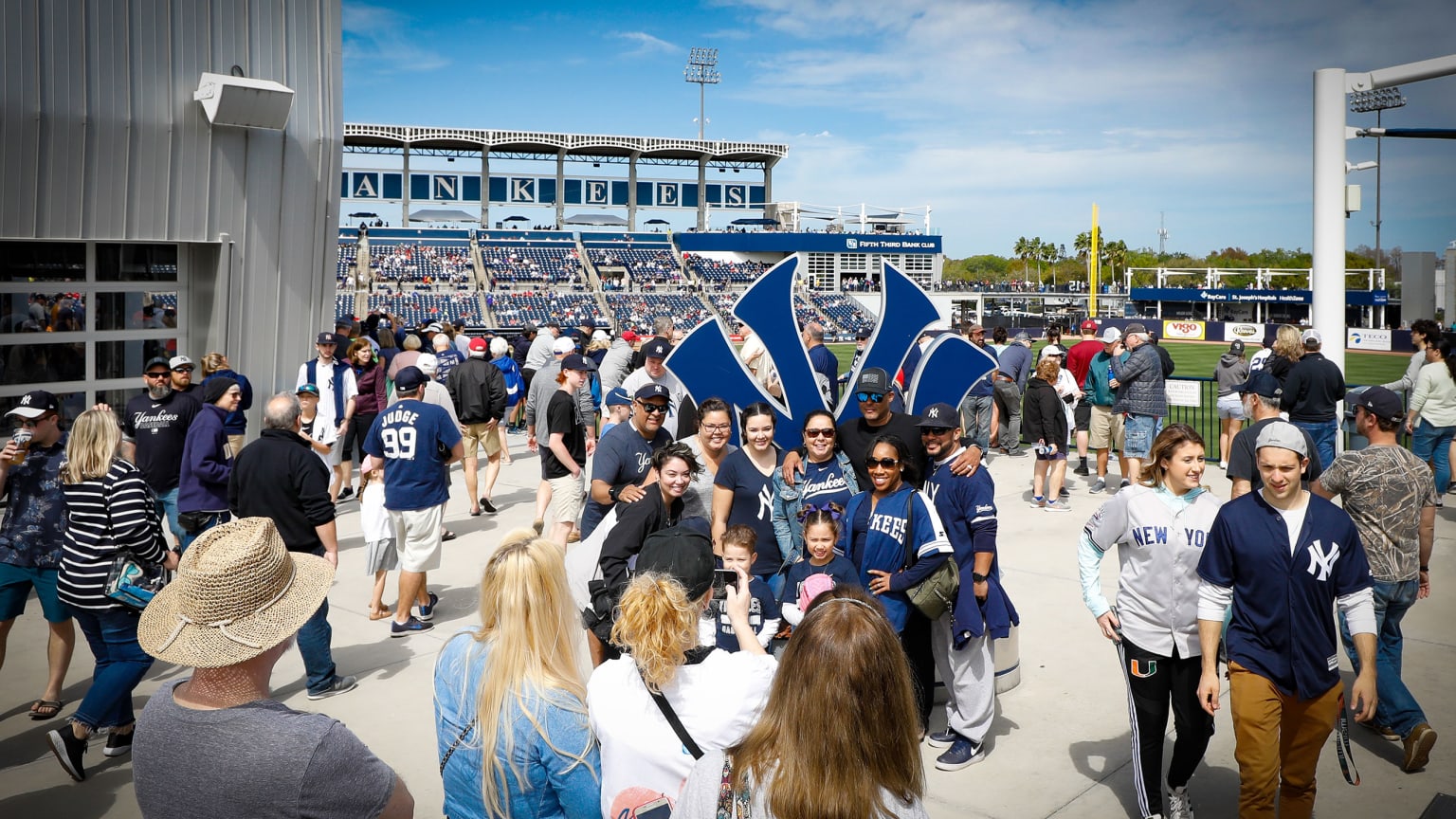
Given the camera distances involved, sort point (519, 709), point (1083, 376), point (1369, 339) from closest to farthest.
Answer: point (519, 709) < point (1083, 376) < point (1369, 339)

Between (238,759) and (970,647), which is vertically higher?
(238,759)

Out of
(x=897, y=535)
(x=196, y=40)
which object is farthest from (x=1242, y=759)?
(x=196, y=40)

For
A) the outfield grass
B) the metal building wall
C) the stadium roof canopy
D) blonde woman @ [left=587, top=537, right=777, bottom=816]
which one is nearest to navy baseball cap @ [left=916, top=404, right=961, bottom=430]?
blonde woman @ [left=587, top=537, right=777, bottom=816]

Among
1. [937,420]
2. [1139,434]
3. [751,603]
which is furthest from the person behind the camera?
[1139,434]

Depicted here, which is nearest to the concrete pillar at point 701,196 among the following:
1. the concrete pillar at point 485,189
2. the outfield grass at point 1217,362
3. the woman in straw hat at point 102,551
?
the concrete pillar at point 485,189

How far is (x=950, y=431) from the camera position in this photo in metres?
4.96

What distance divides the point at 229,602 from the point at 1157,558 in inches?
131

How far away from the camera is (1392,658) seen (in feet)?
15.8

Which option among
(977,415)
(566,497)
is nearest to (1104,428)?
(977,415)

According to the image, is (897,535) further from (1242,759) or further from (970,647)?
(1242,759)

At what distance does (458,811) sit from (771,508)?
2711mm

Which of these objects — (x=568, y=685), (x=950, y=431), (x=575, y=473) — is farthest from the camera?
(x=575, y=473)

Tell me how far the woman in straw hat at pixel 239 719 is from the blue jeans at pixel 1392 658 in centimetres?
443

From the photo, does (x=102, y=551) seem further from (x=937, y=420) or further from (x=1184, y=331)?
(x=1184, y=331)
